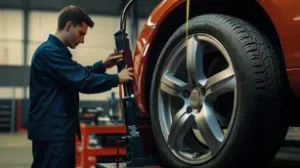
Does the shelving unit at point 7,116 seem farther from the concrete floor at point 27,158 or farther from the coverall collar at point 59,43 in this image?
the coverall collar at point 59,43

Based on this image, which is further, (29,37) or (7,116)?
(29,37)

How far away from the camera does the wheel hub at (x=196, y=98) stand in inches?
70.2

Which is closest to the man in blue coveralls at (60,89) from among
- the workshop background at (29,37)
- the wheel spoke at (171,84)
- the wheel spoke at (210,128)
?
the wheel spoke at (171,84)

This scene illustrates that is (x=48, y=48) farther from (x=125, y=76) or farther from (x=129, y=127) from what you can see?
(x=129, y=127)

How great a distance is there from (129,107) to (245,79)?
0.85m

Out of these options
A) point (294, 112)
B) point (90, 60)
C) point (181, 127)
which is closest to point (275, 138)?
point (294, 112)

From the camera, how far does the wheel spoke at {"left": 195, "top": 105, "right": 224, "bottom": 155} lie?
1.67 meters

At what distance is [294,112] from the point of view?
5.40 feet

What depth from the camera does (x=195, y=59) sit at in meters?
1.80

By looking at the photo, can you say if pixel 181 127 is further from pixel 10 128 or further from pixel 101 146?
pixel 10 128

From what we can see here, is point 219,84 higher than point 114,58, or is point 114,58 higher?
point 114,58

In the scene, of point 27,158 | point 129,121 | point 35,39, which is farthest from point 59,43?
point 35,39

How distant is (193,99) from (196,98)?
0.02 metres

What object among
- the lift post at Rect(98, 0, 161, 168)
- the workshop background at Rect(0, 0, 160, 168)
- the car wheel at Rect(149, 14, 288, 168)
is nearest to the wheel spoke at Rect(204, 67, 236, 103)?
the car wheel at Rect(149, 14, 288, 168)
